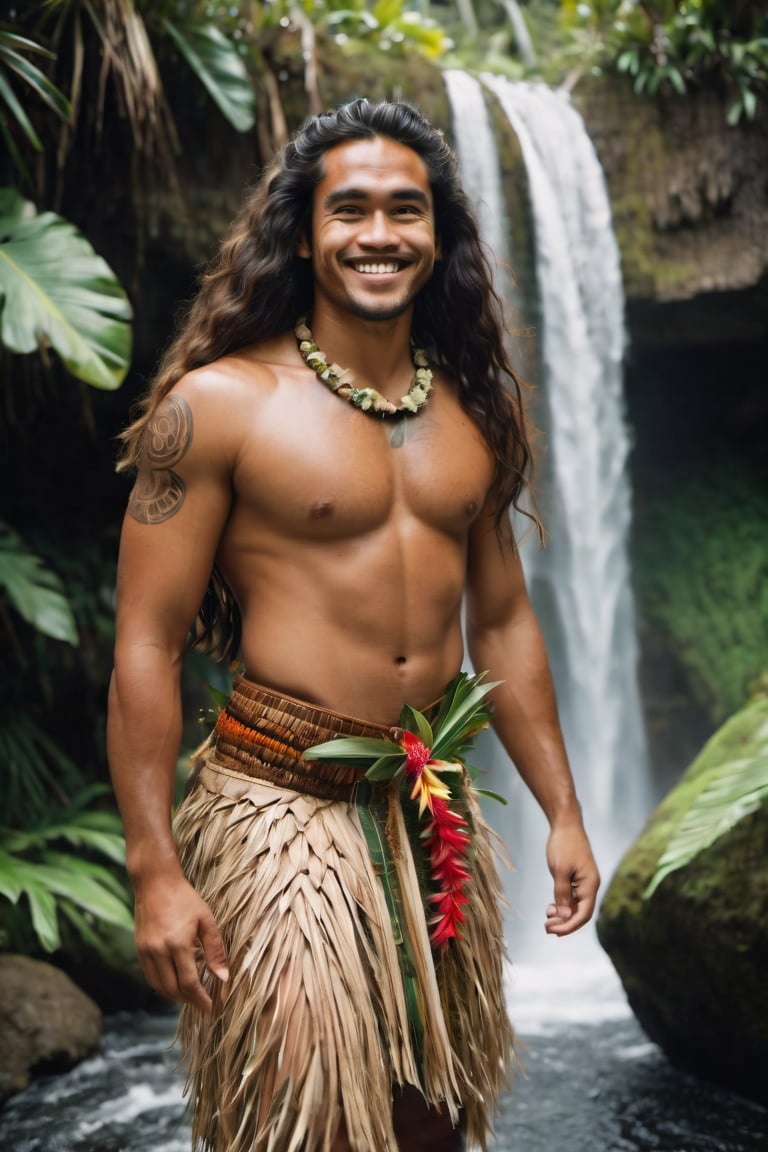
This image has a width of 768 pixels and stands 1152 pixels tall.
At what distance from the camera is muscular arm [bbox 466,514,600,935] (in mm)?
2352

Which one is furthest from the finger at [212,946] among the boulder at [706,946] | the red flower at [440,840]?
the boulder at [706,946]

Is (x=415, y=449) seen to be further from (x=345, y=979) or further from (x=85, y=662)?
(x=85, y=662)

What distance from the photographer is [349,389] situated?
84.6 inches

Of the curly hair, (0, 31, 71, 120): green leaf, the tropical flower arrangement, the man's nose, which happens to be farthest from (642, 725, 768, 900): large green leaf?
(0, 31, 71, 120): green leaf

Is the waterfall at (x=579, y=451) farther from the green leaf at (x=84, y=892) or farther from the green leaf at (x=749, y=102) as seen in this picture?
the green leaf at (x=84, y=892)

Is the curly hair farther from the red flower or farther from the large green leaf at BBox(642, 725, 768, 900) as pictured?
the large green leaf at BBox(642, 725, 768, 900)

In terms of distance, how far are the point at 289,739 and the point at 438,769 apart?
270mm

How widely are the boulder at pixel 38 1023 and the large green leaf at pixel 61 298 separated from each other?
1939mm

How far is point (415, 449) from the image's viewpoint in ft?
7.18

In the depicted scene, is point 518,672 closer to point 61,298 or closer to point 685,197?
point 61,298

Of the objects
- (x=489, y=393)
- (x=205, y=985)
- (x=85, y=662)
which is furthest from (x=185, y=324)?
(x=85, y=662)

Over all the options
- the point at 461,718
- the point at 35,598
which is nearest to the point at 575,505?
the point at 35,598

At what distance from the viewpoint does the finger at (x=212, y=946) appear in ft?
6.02

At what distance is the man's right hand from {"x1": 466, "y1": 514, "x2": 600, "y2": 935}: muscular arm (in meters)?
0.72
